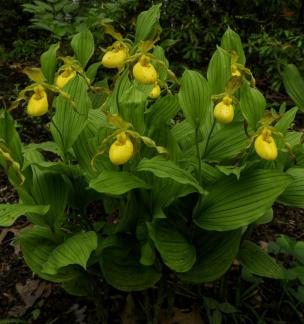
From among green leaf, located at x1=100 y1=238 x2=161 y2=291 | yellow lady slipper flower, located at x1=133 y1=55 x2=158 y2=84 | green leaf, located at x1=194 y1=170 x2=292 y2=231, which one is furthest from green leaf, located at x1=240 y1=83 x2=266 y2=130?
green leaf, located at x1=100 y1=238 x2=161 y2=291

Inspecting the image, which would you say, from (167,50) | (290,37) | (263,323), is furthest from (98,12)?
(263,323)

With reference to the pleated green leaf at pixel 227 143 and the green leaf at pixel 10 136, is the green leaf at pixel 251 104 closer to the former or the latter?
the pleated green leaf at pixel 227 143

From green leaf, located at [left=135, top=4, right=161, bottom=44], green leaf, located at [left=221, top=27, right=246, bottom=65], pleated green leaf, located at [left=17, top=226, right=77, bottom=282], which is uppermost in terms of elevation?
green leaf, located at [left=135, top=4, right=161, bottom=44]

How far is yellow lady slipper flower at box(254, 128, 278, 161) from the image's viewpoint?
1.20 meters

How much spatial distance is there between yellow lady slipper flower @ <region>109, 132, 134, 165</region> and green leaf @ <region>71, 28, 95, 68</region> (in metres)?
0.55

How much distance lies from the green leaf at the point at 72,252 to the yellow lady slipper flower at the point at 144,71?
1.43ft

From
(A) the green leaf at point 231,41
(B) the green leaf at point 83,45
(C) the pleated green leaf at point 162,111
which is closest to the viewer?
(C) the pleated green leaf at point 162,111

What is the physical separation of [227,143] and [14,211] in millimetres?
623

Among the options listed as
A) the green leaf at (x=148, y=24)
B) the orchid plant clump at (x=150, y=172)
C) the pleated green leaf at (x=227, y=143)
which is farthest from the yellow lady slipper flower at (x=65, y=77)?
the pleated green leaf at (x=227, y=143)

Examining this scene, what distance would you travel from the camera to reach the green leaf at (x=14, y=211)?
48.1 inches

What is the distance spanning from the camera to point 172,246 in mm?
1325

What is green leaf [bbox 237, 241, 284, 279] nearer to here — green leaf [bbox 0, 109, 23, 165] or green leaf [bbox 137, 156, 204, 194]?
green leaf [bbox 137, 156, 204, 194]

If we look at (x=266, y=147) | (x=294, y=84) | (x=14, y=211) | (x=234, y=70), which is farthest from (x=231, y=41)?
(x=14, y=211)

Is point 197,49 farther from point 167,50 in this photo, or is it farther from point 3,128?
point 3,128
